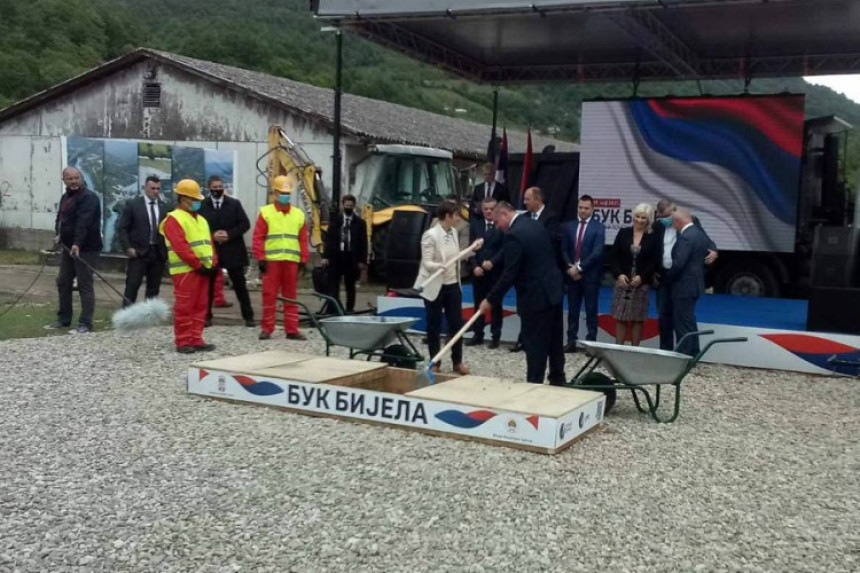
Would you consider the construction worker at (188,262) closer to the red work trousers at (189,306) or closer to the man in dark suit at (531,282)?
the red work trousers at (189,306)

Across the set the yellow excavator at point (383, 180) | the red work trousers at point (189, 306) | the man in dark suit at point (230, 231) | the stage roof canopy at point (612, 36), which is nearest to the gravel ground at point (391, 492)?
the red work trousers at point (189, 306)

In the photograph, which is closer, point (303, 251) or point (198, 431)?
point (198, 431)

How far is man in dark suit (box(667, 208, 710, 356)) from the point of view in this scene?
9055 millimetres

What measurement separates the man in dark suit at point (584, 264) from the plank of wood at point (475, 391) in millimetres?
2990

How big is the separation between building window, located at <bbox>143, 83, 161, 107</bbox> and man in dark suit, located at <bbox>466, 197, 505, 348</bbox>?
12969 millimetres

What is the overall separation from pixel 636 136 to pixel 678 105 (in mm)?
794

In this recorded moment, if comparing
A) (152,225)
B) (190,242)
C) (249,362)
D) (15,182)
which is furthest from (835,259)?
(15,182)

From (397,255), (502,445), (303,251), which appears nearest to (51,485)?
(502,445)

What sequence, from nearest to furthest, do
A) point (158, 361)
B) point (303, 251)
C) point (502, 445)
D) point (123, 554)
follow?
point (123, 554) → point (502, 445) → point (158, 361) → point (303, 251)

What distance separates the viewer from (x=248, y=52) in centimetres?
4684

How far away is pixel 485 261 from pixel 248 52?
1594 inches

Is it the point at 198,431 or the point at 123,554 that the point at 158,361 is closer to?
the point at 198,431

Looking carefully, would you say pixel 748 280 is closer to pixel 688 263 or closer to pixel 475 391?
pixel 688 263

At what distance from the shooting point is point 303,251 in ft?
34.4
